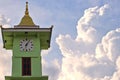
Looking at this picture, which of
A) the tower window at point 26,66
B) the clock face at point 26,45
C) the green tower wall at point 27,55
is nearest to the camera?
the green tower wall at point 27,55

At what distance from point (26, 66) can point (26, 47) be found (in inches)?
77.6

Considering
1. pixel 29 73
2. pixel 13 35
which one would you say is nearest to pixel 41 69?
pixel 29 73

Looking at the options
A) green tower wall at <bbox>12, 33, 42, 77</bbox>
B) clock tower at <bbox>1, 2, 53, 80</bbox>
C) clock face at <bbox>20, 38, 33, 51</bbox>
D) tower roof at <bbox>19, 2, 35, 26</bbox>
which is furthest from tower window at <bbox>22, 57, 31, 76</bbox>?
tower roof at <bbox>19, 2, 35, 26</bbox>

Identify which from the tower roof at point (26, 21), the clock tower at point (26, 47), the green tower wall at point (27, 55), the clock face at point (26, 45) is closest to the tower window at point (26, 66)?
the clock tower at point (26, 47)

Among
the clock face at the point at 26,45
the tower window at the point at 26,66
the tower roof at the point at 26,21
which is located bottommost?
the tower window at the point at 26,66

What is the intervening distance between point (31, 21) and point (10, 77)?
7.27 meters

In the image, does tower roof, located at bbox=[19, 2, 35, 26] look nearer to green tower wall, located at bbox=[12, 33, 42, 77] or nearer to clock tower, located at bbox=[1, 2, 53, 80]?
clock tower, located at bbox=[1, 2, 53, 80]

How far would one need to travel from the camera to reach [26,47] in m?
46.6

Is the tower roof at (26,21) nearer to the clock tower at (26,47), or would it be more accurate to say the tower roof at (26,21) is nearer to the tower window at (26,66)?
the clock tower at (26,47)

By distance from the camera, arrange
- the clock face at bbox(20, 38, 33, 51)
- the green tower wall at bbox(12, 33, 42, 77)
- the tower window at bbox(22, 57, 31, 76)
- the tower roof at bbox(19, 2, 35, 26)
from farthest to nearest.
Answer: the tower roof at bbox(19, 2, 35, 26) < the clock face at bbox(20, 38, 33, 51) < the tower window at bbox(22, 57, 31, 76) < the green tower wall at bbox(12, 33, 42, 77)

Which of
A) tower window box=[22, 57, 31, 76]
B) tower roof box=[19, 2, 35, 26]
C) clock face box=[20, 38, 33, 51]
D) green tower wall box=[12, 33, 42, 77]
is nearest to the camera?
green tower wall box=[12, 33, 42, 77]

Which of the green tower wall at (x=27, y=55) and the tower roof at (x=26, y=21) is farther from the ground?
the tower roof at (x=26, y=21)

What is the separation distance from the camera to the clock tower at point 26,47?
45219 mm

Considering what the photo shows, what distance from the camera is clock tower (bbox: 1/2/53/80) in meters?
45.2
